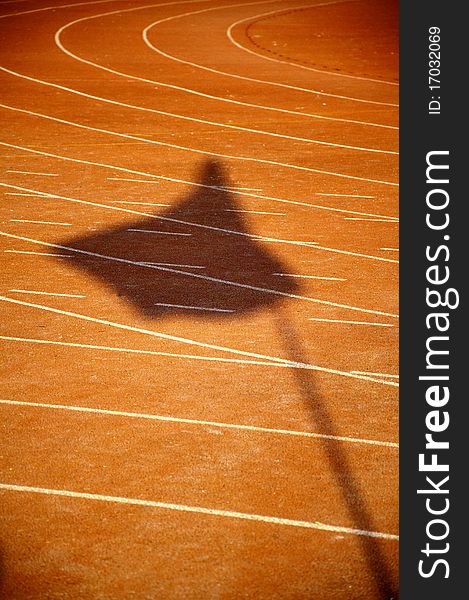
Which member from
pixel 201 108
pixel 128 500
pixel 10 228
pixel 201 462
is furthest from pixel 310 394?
pixel 201 108

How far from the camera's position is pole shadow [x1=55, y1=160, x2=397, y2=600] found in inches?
294

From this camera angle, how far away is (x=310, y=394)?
619 centimetres

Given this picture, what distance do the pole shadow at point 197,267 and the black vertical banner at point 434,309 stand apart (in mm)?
1022

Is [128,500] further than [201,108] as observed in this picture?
No

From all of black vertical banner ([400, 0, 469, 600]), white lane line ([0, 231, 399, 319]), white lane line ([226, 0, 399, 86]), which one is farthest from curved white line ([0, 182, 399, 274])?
white lane line ([226, 0, 399, 86])

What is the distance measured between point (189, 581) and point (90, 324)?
3222mm

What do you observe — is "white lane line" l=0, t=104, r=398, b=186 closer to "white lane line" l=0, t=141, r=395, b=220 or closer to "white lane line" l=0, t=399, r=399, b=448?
"white lane line" l=0, t=141, r=395, b=220

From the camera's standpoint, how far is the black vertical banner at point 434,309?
4273mm

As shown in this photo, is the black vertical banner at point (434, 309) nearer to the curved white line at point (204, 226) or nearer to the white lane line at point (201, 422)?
the white lane line at point (201, 422)

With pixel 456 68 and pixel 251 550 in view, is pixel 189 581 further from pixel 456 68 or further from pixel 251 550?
pixel 456 68

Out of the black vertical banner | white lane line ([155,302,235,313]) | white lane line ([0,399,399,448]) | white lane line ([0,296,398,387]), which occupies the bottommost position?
white lane line ([155,302,235,313])

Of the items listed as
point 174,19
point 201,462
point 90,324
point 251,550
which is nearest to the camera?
point 251,550

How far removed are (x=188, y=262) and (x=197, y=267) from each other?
162mm

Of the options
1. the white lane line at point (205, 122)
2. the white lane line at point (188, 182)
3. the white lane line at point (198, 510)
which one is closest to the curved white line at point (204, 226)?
the white lane line at point (188, 182)
